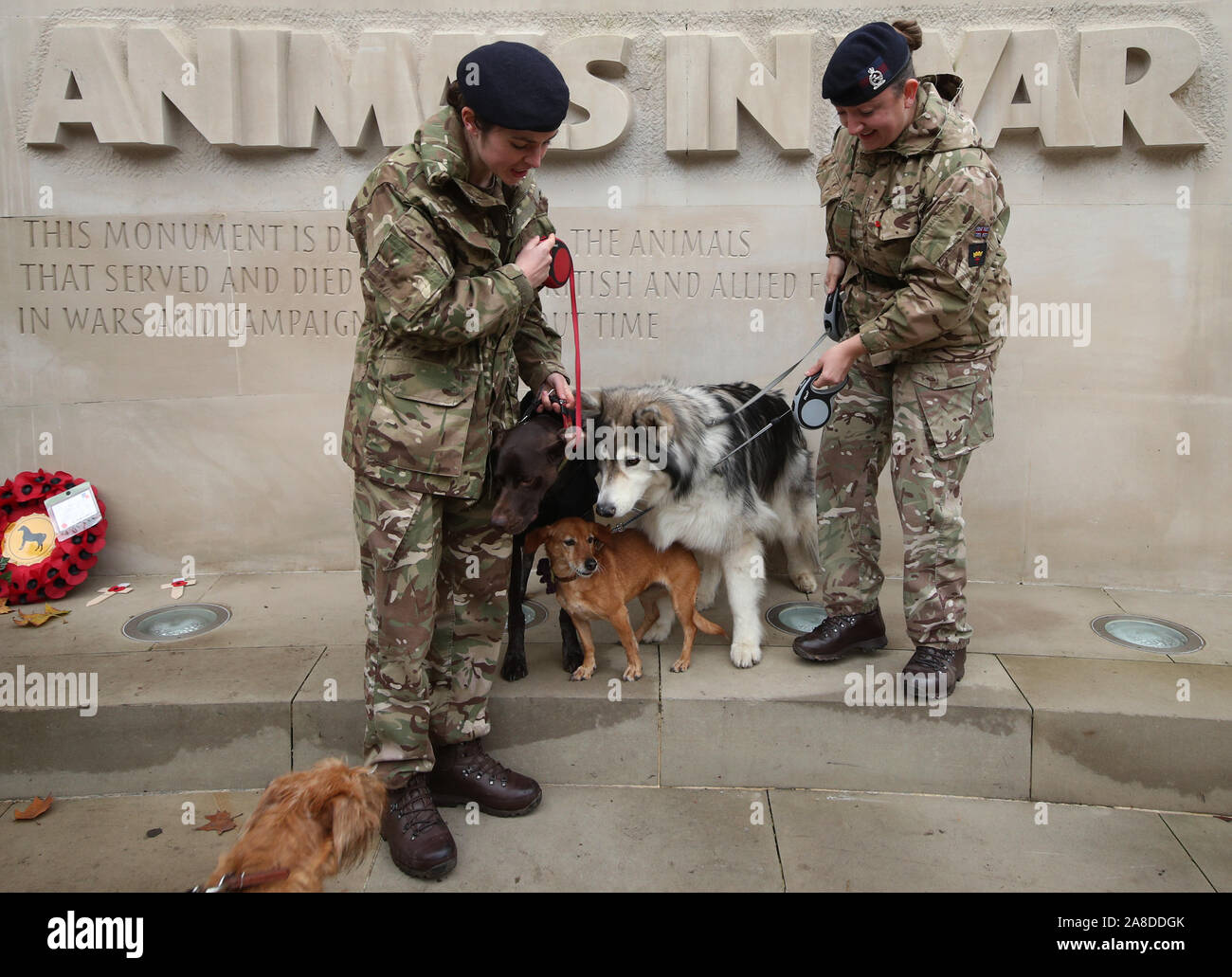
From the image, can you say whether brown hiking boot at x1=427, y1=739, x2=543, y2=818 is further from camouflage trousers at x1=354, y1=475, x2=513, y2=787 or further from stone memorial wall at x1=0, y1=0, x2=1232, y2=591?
stone memorial wall at x1=0, y1=0, x2=1232, y2=591

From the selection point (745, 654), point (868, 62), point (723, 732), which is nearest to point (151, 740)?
point (723, 732)

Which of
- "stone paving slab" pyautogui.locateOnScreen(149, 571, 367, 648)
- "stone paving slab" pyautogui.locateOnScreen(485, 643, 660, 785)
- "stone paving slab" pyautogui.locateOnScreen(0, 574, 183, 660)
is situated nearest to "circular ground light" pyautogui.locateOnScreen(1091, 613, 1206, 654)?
"stone paving slab" pyautogui.locateOnScreen(485, 643, 660, 785)

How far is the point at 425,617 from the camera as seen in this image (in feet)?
9.36

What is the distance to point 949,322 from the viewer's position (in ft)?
10.1

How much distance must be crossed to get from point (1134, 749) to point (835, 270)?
2079mm

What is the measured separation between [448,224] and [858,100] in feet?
4.59

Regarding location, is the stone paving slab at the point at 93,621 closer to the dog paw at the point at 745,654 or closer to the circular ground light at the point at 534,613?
the circular ground light at the point at 534,613

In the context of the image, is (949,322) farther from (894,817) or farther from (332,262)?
(332,262)

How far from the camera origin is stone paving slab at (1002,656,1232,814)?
10.8 ft

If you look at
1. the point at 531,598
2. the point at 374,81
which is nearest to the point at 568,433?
the point at 531,598

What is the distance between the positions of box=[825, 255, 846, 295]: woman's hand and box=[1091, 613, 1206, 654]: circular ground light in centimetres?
196

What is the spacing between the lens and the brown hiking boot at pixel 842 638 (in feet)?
12.1

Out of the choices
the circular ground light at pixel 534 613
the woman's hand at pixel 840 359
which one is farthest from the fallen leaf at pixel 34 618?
the woman's hand at pixel 840 359

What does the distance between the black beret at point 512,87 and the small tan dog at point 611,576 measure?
→ 60.5 inches
